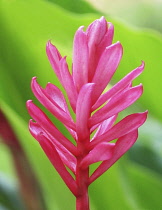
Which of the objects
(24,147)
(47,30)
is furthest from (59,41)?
(24,147)

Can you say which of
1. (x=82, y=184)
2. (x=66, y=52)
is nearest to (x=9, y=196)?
(x=66, y=52)

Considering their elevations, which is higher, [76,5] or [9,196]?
[76,5]

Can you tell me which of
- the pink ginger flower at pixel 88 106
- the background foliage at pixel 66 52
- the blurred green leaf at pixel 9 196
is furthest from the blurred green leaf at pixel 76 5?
the pink ginger flower at pixel 88 106

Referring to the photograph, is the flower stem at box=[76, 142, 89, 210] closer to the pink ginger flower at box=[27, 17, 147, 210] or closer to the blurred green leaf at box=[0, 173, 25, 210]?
the pink ginger flower at box=[27, 17, 147, 210]

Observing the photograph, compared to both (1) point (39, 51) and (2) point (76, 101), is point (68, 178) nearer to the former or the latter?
(2) point (76, 101)

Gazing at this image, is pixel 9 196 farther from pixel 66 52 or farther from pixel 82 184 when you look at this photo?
pixel 82 184

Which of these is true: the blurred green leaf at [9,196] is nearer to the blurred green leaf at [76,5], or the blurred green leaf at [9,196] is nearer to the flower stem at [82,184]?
the blurred green leaf at [76,5]

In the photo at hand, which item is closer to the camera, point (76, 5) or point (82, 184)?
point (82, 184)

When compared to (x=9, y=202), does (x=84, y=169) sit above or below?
above
